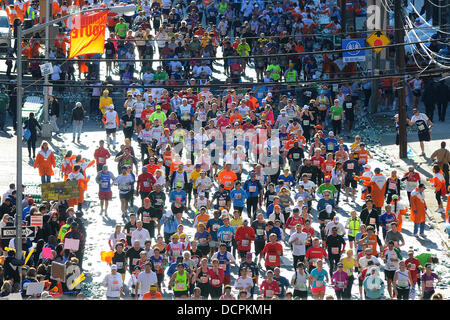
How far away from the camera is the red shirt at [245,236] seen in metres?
21.1

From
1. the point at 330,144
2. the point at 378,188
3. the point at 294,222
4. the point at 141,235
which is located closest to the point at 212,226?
the point at 141,235

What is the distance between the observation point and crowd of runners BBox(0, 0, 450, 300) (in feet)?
63.5

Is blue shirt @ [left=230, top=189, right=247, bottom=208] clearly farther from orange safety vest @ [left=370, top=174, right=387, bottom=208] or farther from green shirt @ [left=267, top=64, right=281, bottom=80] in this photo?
green shirt @ [left=267, top=64, right=281, bottom=80]

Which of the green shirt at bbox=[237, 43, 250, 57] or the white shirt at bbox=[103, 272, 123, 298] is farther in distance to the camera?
the green shirt at bbox=[237, 43, 250, 57]

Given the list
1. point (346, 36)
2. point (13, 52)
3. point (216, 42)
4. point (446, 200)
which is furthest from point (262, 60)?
point (446, 200)

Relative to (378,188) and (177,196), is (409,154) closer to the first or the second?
(378,188)

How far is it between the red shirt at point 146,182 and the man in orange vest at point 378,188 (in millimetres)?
5224

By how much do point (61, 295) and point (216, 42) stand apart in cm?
1952

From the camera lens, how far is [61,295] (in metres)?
18.6

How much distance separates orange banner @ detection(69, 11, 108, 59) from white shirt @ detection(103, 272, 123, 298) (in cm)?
957

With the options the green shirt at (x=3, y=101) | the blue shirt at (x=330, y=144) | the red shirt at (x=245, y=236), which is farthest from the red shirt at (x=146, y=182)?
the green shirt at (x=3, y=101)

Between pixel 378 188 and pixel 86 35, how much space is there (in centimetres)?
890

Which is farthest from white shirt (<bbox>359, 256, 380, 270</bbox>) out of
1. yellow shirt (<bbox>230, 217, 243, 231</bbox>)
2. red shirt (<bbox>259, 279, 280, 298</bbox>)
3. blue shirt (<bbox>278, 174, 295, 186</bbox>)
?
blue shirt (<bbox>278, 174, 295, 186</bbox>)

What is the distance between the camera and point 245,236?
21.1 m
